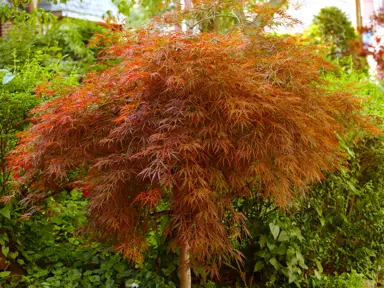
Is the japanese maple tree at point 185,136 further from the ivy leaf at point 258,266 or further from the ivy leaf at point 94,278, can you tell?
the ivy leaf at point 258,266

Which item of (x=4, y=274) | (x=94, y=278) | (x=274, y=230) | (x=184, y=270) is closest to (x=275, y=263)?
(x=274, y=230)

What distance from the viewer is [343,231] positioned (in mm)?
5148

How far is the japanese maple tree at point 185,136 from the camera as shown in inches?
131

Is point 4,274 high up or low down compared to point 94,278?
up

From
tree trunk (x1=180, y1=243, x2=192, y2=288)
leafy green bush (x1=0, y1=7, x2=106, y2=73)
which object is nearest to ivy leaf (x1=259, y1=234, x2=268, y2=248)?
tree trunk (x1=180, y1=243, x2=192, y2=288)

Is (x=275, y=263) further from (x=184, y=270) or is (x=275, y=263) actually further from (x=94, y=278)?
(x=94, y=278)

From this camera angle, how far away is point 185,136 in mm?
3285

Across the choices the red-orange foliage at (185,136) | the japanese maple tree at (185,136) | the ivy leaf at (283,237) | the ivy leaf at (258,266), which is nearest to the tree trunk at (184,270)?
the japanese maple tree at (185,136)

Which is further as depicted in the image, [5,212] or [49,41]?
[49,41]

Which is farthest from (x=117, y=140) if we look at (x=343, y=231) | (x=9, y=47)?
(x=9, y=47)

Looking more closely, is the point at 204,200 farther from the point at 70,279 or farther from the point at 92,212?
the point at 70,279

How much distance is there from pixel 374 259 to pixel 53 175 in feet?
10.6

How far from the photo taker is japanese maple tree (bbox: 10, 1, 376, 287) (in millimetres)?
3316

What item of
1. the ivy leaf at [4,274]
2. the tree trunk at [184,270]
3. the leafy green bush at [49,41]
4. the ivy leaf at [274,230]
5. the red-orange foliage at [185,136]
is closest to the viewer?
the red-orange foliage at [185,136]
